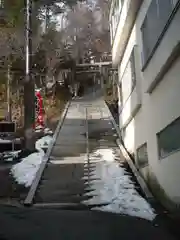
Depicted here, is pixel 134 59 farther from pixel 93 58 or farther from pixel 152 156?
pixel 93 58

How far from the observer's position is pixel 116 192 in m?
9.29

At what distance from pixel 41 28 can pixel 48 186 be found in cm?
2071

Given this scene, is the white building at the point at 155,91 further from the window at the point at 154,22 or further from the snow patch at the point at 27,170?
the snow patch at the point at 27,170

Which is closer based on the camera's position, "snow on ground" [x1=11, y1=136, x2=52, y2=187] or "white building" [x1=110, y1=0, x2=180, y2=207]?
"white building" [x1=110, y1=0, x2=180, y2=207]

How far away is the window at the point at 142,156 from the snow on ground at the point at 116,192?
558 millimetres

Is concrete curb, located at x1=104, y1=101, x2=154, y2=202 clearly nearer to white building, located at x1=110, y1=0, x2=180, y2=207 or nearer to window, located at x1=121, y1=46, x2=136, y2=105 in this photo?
white building, located at x1=110, y1=0, x2=180, y2=207

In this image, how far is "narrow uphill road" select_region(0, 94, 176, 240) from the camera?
6.09 m

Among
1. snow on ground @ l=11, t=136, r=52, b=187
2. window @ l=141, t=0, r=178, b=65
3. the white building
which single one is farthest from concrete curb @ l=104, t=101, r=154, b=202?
window @ l=141, t=0, r=178, b=65

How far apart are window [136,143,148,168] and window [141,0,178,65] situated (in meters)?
2.35

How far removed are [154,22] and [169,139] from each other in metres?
2.78

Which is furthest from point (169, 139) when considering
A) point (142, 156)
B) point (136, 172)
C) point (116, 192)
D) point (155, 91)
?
point (142, 156)

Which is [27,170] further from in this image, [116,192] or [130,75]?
[130,75]

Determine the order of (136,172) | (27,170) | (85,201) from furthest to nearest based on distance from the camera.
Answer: (27,170), (136,172), (85,201)

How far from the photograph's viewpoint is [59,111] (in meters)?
27.0
